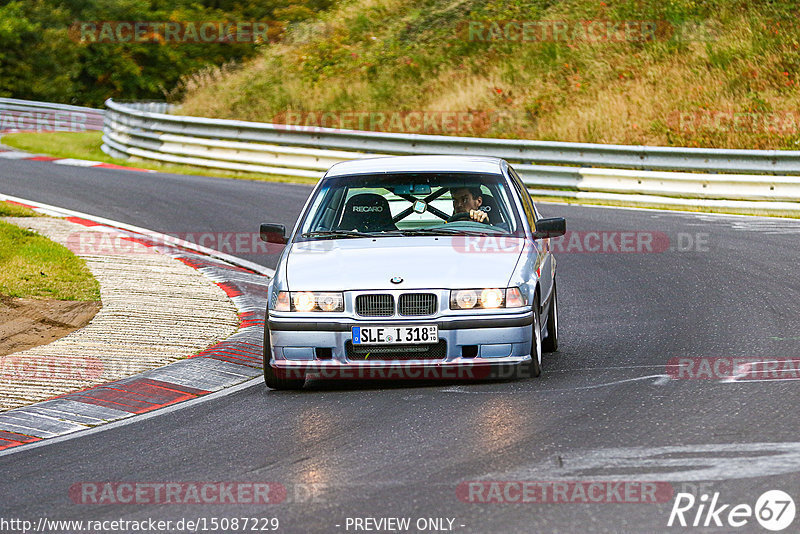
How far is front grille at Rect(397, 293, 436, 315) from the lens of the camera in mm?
8102

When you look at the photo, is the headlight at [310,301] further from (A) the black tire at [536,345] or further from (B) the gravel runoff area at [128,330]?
A: (B) the gravel runoff area at [128,330]

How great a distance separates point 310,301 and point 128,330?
2978 mm

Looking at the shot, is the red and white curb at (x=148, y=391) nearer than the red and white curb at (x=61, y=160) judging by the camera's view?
Yes

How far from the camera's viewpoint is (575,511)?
17.7 ft

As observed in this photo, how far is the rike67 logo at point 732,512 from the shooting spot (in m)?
5.16

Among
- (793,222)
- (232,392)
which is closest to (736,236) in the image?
(793,222)

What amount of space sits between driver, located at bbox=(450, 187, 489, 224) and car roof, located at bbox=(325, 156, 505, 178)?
184 millimetres

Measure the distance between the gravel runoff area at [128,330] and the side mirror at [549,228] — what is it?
2.96 metres

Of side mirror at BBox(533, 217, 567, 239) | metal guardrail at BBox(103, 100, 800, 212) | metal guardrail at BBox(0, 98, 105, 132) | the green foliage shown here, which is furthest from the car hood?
the green foliage

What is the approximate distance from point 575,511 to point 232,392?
3.85 metres

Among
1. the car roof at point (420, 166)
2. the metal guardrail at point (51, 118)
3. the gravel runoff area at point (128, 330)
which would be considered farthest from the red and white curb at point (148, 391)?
the metal guardrail at point (51, 118)

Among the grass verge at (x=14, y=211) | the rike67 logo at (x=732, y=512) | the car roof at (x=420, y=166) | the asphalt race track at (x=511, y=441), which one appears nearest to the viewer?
the rike67 logo at (x=732, y=512)

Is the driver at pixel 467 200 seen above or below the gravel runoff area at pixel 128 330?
above

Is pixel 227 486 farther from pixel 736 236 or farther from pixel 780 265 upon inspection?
pixel 736 236
